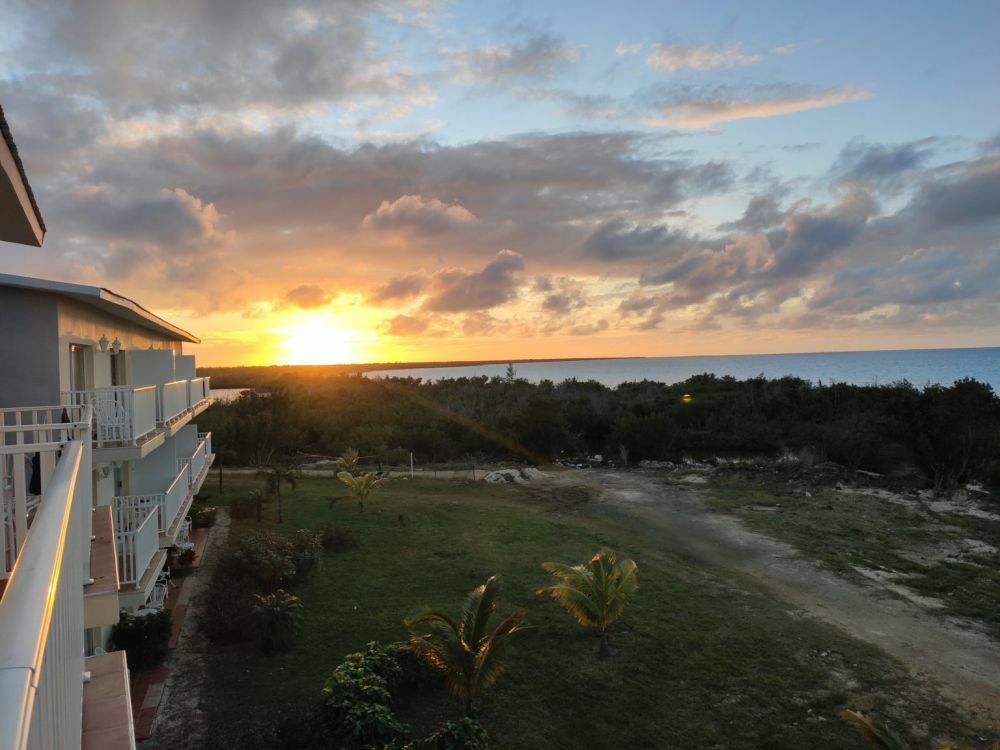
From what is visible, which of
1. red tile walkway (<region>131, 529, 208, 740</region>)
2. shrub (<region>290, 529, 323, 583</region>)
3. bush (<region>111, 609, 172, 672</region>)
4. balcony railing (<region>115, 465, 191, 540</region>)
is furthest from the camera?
shrub (<region>290, 529, 323, 583</region>)

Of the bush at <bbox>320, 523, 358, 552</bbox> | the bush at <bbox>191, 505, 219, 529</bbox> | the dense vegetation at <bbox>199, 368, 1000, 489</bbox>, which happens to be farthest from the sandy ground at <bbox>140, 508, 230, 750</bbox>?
the dense vegetation at <bbox>199, 368, 1000, 489</bbox>

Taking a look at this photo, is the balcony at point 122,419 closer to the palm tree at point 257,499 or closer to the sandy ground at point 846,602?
the palm tree at point 257,499

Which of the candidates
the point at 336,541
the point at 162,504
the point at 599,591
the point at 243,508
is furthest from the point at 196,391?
the point at 599,591

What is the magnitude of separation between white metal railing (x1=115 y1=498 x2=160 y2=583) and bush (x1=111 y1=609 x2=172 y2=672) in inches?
58.0

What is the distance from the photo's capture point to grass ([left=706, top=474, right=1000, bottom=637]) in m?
14.7

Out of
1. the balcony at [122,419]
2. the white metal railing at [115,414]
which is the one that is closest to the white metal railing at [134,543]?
the balcony at [122,419]

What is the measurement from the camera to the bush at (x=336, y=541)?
57.2ft

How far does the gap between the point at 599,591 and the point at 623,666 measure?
127cm

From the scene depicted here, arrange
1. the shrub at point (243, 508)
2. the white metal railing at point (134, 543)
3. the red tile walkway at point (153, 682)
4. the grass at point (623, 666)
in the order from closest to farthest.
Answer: the red tile walkway at point (153, 682), the white metal railing at point (134, 543), the grass at point (623, 666), the shrub at point (243, 508)

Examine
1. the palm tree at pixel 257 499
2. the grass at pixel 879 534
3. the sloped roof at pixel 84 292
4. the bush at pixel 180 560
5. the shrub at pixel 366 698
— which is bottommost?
the grass at pixel 879 534

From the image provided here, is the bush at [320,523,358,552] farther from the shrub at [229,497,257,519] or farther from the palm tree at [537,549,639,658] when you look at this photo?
the palm tree at [537,549,639,658]

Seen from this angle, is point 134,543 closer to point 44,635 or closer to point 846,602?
point 44,635

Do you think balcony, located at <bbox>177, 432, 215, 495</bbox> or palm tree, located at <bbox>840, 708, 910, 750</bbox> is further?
balcony, located at <bbox>177, 432, 215, 495</bbox>

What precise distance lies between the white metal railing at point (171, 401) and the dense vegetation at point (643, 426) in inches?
597
